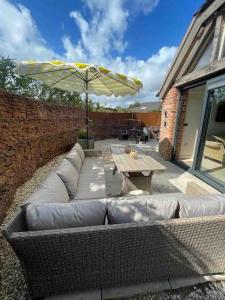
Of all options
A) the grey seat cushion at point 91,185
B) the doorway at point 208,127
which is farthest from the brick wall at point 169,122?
the grey seat cushion at point 91,185

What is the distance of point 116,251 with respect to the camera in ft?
3.88

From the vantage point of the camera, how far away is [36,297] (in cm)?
126

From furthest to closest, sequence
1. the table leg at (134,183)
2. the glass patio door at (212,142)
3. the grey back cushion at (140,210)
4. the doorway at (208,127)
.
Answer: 1. the glass patio door at (212,142)
2. the doorway at (208,127)
3. the table leg at (134,183)
4. the grey back cushion at (140,210)

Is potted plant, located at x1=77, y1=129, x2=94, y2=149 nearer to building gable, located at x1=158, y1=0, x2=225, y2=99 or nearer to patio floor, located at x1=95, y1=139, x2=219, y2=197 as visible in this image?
patio floor, located at x1=95, y1=139, x2=219, y2=197

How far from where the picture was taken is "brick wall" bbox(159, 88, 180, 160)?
491cm

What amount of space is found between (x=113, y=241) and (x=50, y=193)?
2.62 ft

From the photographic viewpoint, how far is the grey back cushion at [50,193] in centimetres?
140

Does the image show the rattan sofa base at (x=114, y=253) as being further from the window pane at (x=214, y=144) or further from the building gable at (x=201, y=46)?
the building gable at (x=201, y=46)

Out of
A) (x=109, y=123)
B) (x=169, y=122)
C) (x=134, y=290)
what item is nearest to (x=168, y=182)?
(x=169, y=122)

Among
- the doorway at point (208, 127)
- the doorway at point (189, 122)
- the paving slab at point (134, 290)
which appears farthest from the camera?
the doorway at point (189, 122)

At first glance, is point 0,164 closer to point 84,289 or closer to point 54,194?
point 54,194

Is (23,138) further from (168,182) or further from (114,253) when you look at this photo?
(168,182)

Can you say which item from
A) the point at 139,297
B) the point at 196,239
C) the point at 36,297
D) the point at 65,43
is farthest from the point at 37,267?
the point at 65,43

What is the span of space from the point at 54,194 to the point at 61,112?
467 centimetres
